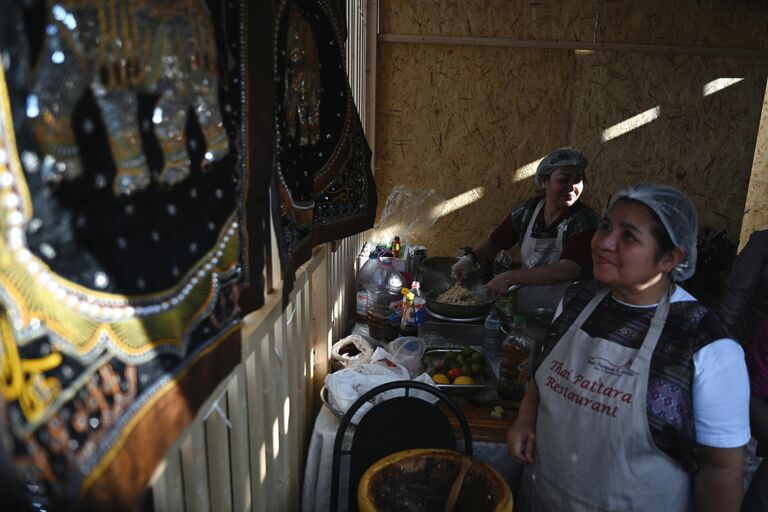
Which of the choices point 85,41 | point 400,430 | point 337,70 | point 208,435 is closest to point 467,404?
point 400,430

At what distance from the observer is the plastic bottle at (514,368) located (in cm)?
250

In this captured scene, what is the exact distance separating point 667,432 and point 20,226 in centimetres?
188

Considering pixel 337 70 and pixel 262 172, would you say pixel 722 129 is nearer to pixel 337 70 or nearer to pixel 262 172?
pixel 337 70

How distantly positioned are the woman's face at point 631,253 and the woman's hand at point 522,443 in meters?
0.73

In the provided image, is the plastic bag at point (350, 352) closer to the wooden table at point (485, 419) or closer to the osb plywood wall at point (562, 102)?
the wooden table at point (485, 419)

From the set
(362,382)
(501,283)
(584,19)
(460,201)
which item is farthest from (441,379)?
(584,19)

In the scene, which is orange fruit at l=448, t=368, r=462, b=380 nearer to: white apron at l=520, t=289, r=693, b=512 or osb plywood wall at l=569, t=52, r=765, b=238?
white apron at l=520, t=289, r=693, b=512

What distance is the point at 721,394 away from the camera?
160 centimetres

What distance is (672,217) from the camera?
1.73 meters

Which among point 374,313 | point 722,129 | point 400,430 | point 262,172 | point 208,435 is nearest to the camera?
point 262,172

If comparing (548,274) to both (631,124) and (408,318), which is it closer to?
(408,318)

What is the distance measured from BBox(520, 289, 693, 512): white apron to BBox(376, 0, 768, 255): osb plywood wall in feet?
11.0

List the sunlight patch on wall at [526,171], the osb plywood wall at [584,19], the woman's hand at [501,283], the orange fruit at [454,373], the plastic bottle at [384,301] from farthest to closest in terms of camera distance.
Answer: the sunlight patch on wall at [526,171] → the osb plywood wall at [584,19] → the woman's hand at [501,283] → the plastic bottle at [384,301] → the orange fruit at [454,373]

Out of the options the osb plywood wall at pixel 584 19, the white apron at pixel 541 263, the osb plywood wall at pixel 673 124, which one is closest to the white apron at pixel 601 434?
the white apron at pixel 541 263
